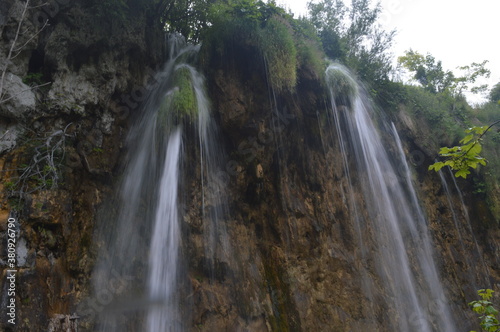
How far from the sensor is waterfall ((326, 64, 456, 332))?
8.08 m

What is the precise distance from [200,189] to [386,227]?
503cm

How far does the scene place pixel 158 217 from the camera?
22.0ft

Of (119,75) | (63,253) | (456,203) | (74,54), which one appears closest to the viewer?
(63,253)

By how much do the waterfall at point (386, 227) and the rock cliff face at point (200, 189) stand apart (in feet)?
1.09

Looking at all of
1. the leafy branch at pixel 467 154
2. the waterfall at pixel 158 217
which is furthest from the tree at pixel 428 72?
the leafy branch at pixel 467 154

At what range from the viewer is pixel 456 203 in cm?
1095

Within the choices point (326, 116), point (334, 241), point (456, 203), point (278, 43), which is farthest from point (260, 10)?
point (456, 203)

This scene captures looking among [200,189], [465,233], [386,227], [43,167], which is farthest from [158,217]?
[465,233]

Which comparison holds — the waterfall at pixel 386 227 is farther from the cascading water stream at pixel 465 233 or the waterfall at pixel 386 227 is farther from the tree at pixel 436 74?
the tree at pixel 436 74

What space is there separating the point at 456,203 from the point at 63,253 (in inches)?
444

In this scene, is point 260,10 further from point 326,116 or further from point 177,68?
point 326,116

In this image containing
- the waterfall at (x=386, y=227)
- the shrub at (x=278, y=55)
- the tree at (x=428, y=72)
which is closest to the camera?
the waterfall at (x=386, y=227)

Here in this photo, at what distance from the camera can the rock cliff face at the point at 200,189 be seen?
554 centimetres

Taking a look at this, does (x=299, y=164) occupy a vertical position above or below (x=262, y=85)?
below
